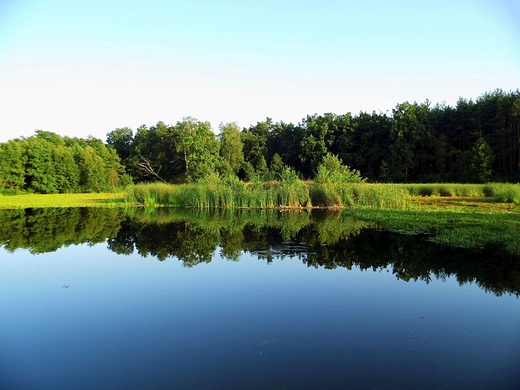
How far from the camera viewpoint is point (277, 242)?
12.1 metres

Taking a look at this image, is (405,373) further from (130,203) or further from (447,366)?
(130,203)

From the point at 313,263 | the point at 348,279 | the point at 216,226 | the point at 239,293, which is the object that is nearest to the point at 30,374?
the point at 239,293

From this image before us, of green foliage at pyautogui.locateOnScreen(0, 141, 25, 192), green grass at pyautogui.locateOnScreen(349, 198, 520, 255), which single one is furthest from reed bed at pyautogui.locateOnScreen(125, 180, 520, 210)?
green foliage at pyautogui.locateOnScreen(0, 141, 25, 192)

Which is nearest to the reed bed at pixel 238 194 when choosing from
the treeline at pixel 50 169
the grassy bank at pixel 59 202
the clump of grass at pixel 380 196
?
the clump of grass at pixel 380 196

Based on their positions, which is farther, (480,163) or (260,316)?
(480,163)

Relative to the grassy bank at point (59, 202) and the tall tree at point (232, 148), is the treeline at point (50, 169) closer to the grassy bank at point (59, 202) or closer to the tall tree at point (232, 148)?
the grassy bank at point (59, 202)

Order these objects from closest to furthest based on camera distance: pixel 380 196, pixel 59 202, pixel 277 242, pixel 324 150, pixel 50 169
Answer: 1. pixel 277 242
2. pixel 380 196
3. pixel 59 202
4. pixel 50 169
5. pixel 324 150

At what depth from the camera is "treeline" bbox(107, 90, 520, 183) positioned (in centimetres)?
3747

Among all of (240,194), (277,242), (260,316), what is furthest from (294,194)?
(260,316)

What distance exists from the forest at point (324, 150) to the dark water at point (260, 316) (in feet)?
80.4

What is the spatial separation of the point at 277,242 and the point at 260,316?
6011mm

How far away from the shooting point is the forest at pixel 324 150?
37900mm

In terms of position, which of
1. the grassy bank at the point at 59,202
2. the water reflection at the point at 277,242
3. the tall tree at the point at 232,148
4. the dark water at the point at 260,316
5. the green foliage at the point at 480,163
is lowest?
the dark water at the point at 260,316

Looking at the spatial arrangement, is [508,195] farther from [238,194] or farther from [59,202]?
[59,202]
